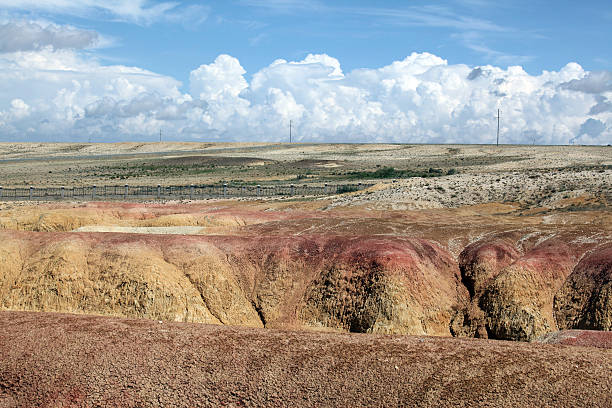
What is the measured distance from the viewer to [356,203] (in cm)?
4700

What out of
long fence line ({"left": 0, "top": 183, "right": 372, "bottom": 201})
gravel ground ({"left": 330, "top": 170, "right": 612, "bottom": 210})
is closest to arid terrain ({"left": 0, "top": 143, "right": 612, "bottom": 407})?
gravel ground ({"left": 330, "top": 170, "right": 612, "bottom": 210})

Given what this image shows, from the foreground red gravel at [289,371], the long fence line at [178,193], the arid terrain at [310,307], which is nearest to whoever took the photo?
the foreground red gravel at [289,371]

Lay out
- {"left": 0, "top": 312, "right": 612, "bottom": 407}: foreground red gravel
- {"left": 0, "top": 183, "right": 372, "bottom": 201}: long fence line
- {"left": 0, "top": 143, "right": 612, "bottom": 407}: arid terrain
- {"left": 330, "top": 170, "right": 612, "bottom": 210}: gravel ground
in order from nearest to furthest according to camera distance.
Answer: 1. {"left": 0, "top": 312, "right": 612, "bottom": 407}: foreground red gravel
2. {"left": 0, "top": 143, "right": 612, "bottom": 407}: arid terrain
3. {"left": 330, "top": 170, "right": 612, "bottom": 210}: gravel ground
4. {"left": 0, "top": 183, "right": 372, "bottom": 201}: long fence line

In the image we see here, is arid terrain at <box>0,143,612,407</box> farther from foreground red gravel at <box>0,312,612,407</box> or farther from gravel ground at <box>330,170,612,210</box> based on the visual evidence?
gravel ground at <box>330,170,612,210</box>

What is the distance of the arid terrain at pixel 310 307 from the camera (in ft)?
40.8

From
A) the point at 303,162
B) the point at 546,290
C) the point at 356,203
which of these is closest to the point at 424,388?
the point at 546,290

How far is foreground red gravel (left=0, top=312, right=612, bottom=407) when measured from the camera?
12.0 m

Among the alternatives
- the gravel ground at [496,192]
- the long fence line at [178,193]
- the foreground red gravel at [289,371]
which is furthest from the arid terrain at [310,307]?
the long fence line at [178,193]

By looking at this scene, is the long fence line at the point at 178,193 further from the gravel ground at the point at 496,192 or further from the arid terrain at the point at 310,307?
the arid terrain at the point at 310,307

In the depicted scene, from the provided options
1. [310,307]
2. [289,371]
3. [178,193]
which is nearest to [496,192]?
[178,193]

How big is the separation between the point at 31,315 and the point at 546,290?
15.7 metres

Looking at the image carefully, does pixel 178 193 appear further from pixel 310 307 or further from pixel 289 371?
pixel 289 371

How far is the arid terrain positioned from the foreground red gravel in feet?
0.12

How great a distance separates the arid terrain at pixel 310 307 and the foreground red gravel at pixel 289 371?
36mm
